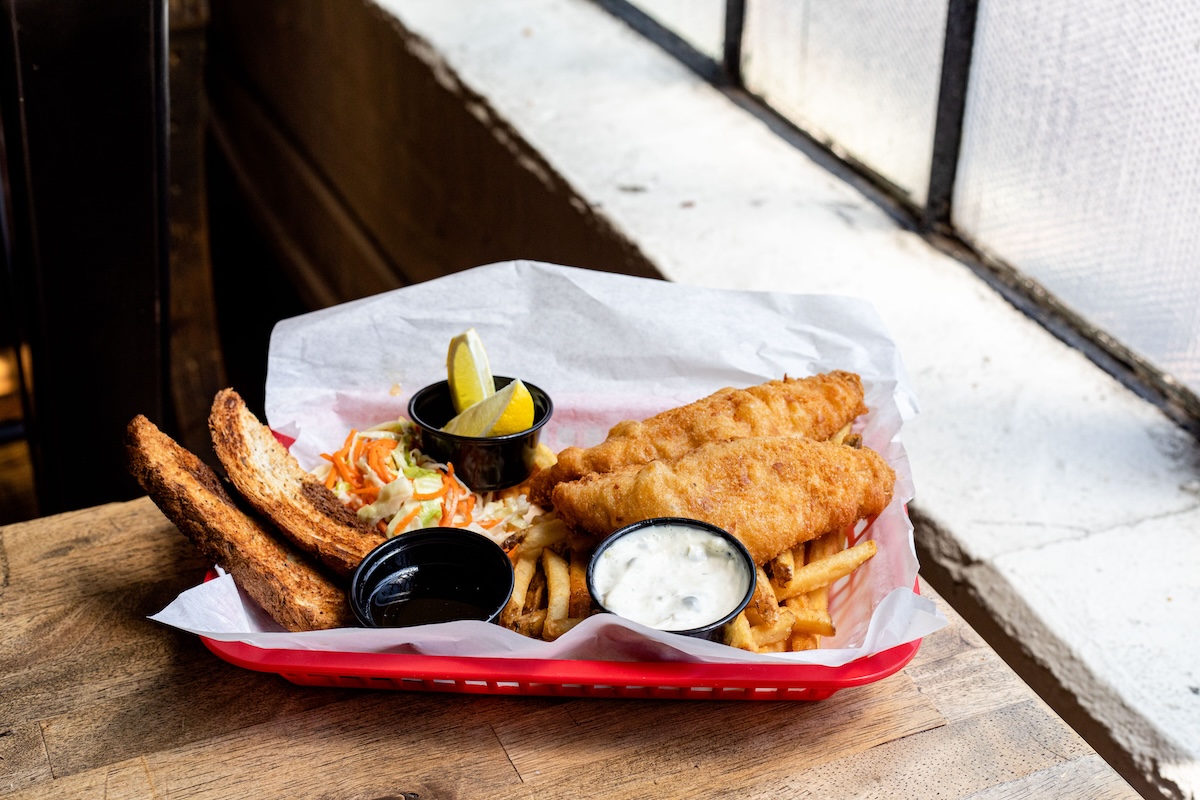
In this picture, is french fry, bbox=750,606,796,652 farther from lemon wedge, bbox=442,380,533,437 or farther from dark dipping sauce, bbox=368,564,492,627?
lemon wedge, bbox=442,380,533,437

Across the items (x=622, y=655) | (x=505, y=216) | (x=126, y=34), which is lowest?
(x=505, y=216)

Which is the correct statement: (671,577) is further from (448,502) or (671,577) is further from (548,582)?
(448,502)

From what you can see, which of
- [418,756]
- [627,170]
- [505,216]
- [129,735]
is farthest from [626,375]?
[505,216]

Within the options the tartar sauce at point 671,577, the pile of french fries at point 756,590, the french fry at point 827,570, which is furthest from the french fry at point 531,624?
the french fry at point 827,570

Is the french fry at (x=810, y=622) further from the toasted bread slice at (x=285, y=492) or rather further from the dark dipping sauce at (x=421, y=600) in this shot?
the toasted bread slice at (x=285, y=492)

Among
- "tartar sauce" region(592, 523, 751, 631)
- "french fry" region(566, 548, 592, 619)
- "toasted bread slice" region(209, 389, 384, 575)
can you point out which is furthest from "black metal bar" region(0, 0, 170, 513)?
"tartar sauce" region(592, 523, 751, 631)

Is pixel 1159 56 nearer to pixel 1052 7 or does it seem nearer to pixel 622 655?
pixel 1052 7

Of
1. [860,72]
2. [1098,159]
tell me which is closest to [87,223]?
[860,72]
